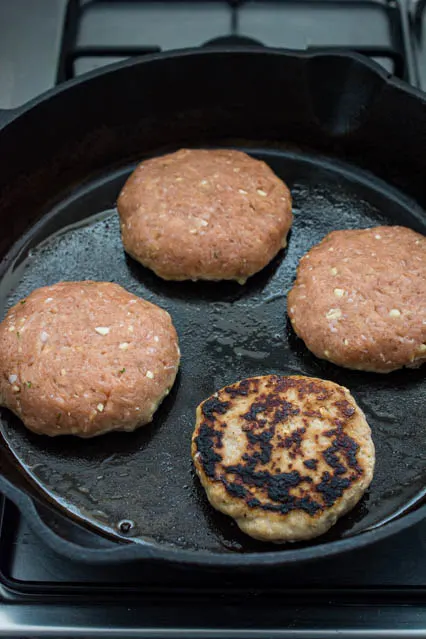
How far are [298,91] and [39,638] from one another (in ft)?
6.86

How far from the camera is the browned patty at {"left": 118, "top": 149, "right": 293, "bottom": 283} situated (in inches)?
97.9

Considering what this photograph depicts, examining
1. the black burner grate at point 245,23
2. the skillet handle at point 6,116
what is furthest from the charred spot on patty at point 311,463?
the black burner grate at point 245,23

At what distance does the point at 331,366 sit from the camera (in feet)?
7.85

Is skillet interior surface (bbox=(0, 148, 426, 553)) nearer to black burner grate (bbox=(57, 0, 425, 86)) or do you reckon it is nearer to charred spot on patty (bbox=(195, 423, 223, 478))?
charred spot on patty (bbox=(195, 423, 223, 478))

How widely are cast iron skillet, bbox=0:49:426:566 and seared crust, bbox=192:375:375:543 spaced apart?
12 centimetres


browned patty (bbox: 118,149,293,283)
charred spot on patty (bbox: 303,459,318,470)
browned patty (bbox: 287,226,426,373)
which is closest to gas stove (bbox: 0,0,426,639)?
charred spot on patty (bbox: 303,459,318,470)

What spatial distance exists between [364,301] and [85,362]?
94cm

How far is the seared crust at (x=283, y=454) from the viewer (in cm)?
198

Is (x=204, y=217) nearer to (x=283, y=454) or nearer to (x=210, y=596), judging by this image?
(x=283, y=454)

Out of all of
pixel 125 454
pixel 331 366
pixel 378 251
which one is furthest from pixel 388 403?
pixel 125 454

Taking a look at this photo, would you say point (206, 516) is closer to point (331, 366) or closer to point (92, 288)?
point (331, 366)

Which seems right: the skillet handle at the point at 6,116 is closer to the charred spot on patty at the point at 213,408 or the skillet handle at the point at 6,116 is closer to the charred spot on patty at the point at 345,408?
the charred spot on patty at the point at 213,408

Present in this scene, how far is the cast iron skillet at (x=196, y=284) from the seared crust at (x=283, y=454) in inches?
4.8

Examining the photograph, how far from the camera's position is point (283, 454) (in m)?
2.06
